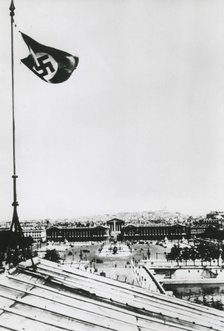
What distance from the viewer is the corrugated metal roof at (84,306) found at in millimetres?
5387

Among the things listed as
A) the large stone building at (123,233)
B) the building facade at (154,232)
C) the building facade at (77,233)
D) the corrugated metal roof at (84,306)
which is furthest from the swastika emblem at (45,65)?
the building facade at (154,232)

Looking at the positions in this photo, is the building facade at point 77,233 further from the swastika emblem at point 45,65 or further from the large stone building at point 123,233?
the swastika emblem at point 45,65

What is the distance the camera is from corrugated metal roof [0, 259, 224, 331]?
5387 millimetres

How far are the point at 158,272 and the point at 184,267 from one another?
540 centimetres

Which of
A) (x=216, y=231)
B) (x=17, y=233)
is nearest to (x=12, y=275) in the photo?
(x=17, y=233)

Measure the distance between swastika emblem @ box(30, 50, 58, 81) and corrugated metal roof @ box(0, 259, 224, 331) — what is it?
13.0 ft

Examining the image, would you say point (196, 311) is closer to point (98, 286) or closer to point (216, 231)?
point (98, 286)

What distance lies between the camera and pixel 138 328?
5762 millimetres

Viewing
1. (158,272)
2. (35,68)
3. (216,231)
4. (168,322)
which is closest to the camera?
(168,322)

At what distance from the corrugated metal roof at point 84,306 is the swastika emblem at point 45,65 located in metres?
3.95

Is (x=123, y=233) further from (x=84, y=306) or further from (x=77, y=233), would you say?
(x=84, y=306)

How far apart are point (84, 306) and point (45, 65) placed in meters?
4.92

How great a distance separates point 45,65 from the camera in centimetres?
859

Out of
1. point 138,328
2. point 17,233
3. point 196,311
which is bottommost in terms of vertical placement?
point 196,311
